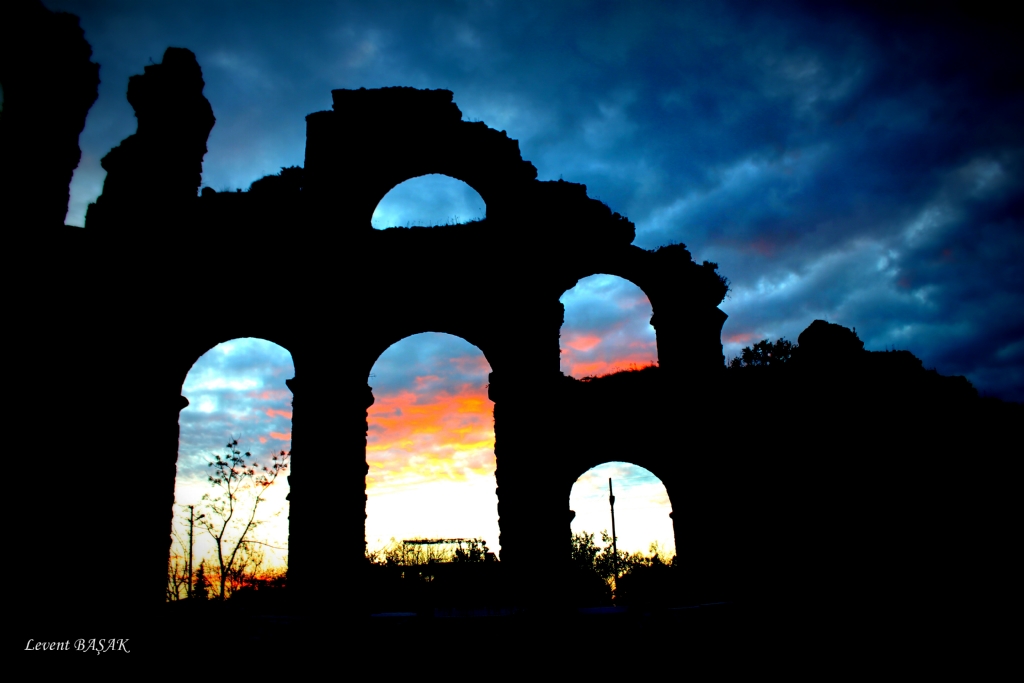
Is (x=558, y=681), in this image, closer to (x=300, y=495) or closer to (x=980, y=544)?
(x=300, y=495)

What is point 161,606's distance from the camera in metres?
8.38

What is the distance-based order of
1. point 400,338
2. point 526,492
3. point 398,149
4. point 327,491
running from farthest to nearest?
point 398,149 < point 400,338 < point 526,492 < point 327,491

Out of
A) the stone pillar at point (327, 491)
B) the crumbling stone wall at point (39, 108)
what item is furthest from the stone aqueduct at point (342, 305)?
the crumbling stone wall at point (39, 108)

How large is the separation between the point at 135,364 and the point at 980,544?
17.8m

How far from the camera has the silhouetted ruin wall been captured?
29.7 ft

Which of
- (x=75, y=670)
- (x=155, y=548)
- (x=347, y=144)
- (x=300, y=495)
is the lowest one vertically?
(x=75, y=670)

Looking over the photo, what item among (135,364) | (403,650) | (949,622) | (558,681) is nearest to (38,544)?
(135,364)

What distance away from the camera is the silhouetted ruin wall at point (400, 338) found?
9.04 metres

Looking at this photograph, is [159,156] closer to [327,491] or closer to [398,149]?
[398,149]

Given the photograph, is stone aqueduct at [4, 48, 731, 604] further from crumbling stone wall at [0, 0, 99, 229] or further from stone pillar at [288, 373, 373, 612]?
crumbling stone wall at [0, 0, 99, 229]

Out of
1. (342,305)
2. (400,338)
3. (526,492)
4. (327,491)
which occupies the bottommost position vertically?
(526,492)

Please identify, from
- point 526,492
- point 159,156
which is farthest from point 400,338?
point 159,156

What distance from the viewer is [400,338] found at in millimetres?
10344

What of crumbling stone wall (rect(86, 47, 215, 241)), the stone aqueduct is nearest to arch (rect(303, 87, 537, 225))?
the stone aqueduct
